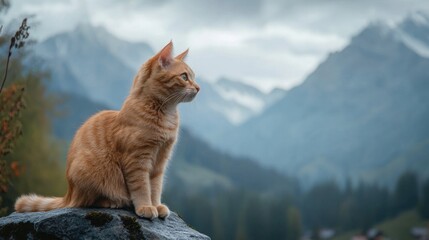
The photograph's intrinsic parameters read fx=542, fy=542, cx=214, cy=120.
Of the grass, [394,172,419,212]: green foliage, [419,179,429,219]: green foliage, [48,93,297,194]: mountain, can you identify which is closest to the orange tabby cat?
[419,179,429,219]: green foliage

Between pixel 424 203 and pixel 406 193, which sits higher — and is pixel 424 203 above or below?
below

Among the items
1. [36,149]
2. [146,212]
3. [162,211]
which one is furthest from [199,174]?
[146,212]

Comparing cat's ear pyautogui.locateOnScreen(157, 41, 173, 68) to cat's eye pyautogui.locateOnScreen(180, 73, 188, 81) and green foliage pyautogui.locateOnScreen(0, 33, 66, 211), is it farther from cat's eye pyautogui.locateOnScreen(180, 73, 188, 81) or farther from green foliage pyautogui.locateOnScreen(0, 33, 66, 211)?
green foliage pyautogui.locateOnScreen(0, 33, 66, 211)

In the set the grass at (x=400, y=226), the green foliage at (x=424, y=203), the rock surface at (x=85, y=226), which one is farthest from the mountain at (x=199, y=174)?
the rock surface at (x=85, y=226)

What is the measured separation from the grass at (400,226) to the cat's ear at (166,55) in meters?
107

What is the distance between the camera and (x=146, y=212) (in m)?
6.94

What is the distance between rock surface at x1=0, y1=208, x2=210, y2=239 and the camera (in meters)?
6.71

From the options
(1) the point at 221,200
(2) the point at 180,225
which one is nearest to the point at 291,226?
(1) the point at 221,200

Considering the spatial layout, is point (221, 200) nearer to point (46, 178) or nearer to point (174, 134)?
point (46, 178)

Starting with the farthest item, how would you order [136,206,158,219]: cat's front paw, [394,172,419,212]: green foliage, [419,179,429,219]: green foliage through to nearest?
1. [394,172,419,212]: green foliage
2. [419,179,429,219]: green foliage
3. [136,206,158,219]: cat's front paw

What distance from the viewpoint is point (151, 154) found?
7.00 m

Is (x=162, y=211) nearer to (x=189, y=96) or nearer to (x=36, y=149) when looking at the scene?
(x=189, y=96)

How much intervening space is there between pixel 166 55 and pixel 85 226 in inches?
96.0

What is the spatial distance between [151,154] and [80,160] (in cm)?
97
